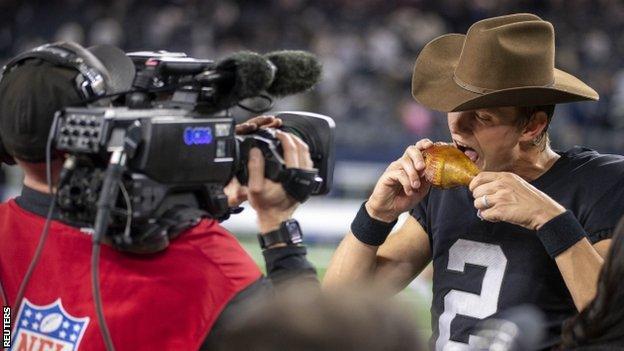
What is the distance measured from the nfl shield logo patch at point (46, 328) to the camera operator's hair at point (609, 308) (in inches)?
38.0

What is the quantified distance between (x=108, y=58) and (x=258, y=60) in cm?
32

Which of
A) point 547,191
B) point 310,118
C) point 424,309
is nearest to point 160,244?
point 310,118

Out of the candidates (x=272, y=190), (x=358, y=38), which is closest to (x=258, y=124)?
(x=272, y=190)

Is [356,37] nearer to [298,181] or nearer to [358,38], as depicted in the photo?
[358,38]

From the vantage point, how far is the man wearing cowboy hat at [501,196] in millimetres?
2684

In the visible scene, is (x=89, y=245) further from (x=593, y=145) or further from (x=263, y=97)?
(x=593, y=145)

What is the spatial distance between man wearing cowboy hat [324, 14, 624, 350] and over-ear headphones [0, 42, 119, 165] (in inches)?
40.5

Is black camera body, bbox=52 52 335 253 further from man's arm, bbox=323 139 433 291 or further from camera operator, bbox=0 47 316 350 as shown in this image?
man's arm, bbox=323 139 433 291

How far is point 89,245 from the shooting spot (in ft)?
6.95

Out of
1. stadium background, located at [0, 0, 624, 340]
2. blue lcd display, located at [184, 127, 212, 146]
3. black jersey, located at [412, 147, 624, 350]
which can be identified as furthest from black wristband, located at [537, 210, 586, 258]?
stadium background, located at [0, 0, 624, 340]

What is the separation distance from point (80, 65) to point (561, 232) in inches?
48.3

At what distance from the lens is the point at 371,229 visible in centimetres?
302

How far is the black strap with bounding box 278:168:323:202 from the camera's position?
229 centimetres

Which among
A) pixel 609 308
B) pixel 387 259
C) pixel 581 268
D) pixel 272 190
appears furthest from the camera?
pixel 387 259
